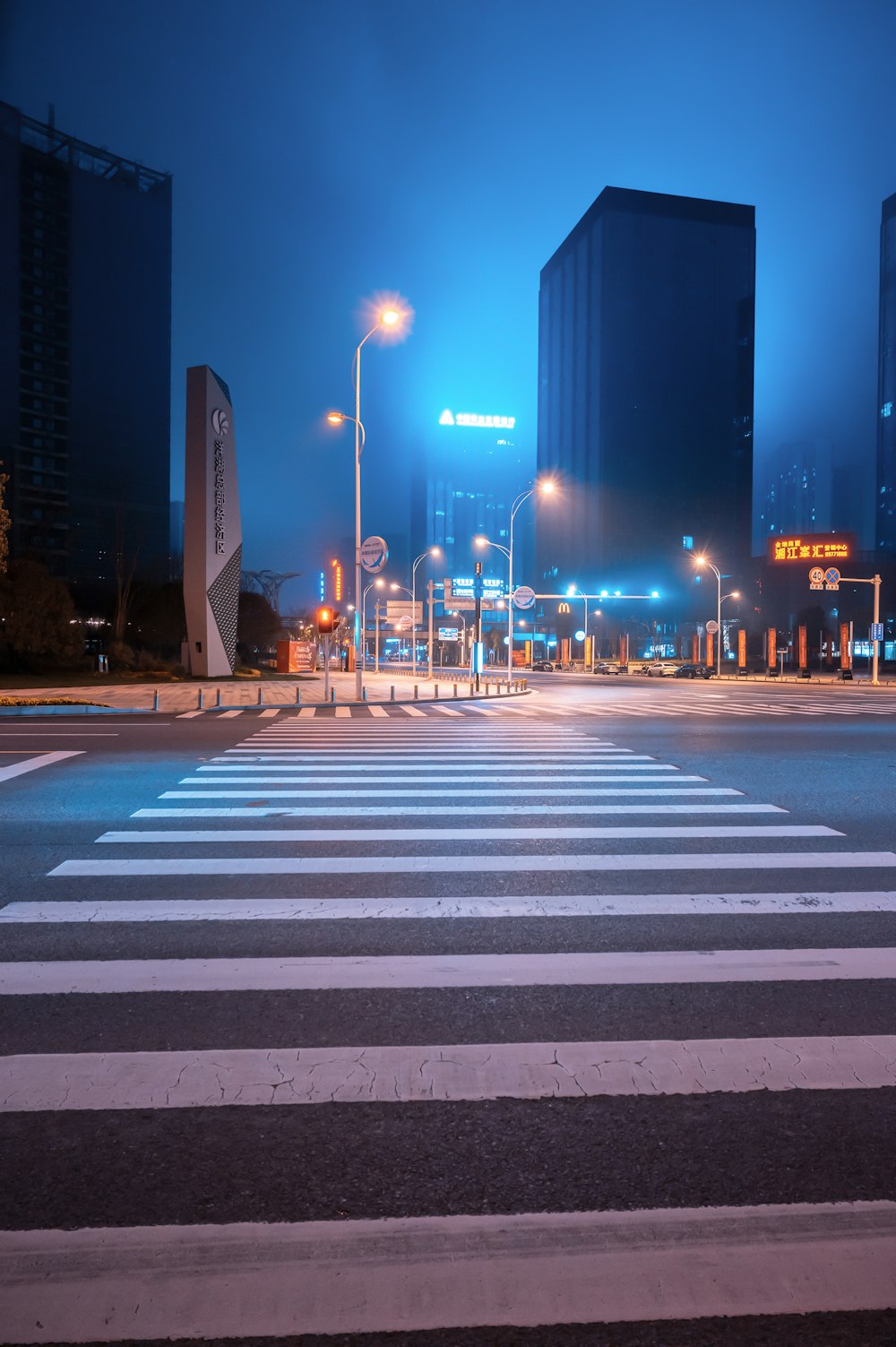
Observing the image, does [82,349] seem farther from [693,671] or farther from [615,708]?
[615,708]

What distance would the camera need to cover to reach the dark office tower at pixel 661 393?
14288 cm

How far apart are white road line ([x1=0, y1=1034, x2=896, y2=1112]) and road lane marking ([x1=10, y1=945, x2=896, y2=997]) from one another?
0.79 meters

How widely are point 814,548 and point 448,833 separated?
7676 cm

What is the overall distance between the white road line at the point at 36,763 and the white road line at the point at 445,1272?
10.9 m

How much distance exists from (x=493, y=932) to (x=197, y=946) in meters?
1.83

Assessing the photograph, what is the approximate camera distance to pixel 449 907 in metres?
Answer: 6.32

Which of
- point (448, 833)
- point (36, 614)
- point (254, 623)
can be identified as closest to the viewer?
point (448, 833)

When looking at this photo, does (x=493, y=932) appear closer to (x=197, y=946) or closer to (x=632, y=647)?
(x=197, y=946)

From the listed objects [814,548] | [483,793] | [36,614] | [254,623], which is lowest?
[483,793]

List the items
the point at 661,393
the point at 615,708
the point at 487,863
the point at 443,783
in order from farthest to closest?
the point at 661,393 → the point at 615,708 → the point at 443,783 → the point at 487,863

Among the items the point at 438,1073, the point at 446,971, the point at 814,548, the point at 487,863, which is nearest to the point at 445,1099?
the point at 438,1073

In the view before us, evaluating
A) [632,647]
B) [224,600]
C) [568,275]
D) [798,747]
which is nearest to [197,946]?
[798,747]

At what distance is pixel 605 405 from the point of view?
5674 inches

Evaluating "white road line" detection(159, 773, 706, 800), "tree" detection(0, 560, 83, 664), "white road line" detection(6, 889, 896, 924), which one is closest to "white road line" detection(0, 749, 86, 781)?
"white road line" detection(159, 773, 706, 800)
